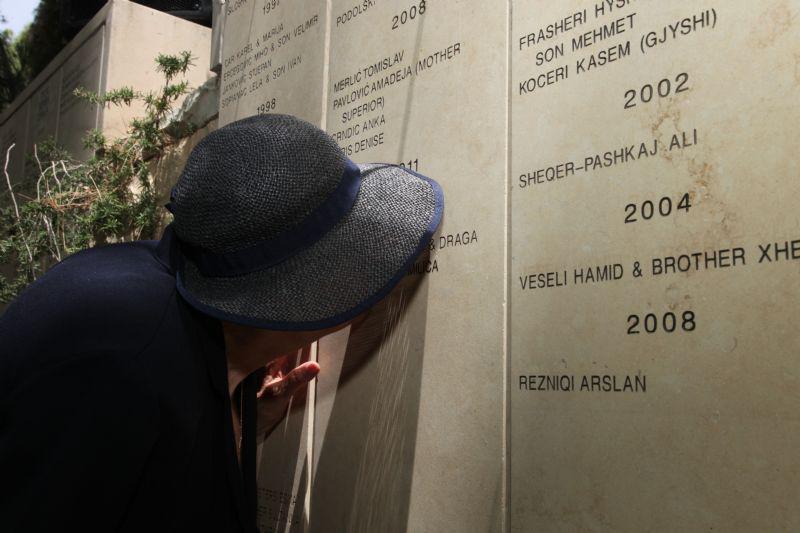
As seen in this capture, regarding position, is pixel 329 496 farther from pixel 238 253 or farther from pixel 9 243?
pixel 9 243

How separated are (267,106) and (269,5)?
17.2 inches

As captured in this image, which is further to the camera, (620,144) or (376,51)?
(376,51)

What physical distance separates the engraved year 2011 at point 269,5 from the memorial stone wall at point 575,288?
73 centimetres

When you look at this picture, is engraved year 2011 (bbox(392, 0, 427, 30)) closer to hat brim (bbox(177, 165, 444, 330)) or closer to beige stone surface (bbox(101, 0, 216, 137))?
hat brim (bbox(177, 165, 444, 330))

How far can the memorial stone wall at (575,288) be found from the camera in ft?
4.22

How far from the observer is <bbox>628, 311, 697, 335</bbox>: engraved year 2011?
1.37 meters

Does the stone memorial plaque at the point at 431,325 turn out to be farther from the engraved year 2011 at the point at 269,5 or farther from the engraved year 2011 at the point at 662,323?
the engraved year 2011 at the point at 269,5

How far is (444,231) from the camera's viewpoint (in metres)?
1.93

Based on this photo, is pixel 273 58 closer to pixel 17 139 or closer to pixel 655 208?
pixel 655 208

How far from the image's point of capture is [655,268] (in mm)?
1437

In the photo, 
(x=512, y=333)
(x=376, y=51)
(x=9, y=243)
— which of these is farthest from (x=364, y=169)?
(x=9, y=243)

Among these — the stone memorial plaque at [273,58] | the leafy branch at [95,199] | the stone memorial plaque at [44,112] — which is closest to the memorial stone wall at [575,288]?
the stone memorial plaque at [273,58]

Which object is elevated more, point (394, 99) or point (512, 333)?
point (394, 99)

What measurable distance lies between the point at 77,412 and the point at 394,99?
135 centimetres
